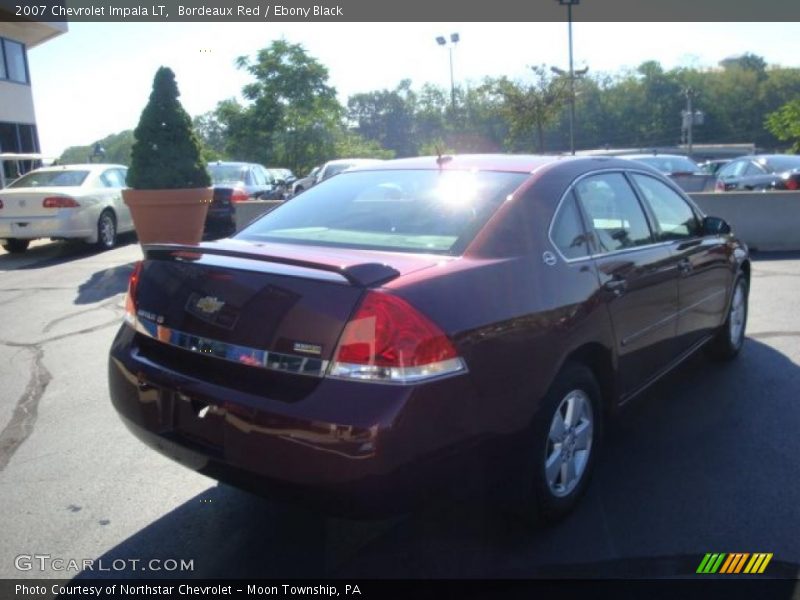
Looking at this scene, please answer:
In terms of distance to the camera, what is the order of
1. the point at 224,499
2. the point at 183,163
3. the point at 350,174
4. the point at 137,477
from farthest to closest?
1. the point at 183,163
2. the point at 350,174
3. the point at 137,477
4. the point at 224,499

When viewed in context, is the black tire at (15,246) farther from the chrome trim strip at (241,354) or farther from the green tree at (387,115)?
the green tree at (387,115)

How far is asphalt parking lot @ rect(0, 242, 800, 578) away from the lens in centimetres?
303

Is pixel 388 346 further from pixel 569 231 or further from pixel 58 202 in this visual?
pixel 58 202

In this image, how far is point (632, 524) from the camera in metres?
3.29

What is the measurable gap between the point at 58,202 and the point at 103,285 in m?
3.27

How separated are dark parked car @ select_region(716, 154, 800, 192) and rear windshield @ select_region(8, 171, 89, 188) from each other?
13.2 metres

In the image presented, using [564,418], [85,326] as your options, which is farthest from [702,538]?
[85,326]

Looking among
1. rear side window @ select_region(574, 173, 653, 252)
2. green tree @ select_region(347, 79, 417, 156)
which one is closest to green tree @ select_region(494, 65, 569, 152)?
rear side window @ select_region(574, 173, 653, 252)

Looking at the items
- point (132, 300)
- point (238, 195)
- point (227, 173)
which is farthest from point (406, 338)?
point (227, 173)

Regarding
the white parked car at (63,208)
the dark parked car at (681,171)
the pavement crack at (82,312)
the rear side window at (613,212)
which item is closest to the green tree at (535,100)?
the dark parked car at (681,171)

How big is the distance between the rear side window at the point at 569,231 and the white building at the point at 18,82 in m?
25.6

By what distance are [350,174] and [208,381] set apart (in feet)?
6.18

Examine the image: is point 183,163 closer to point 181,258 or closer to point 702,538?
point 181,258

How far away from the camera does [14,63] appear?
27000 mm
